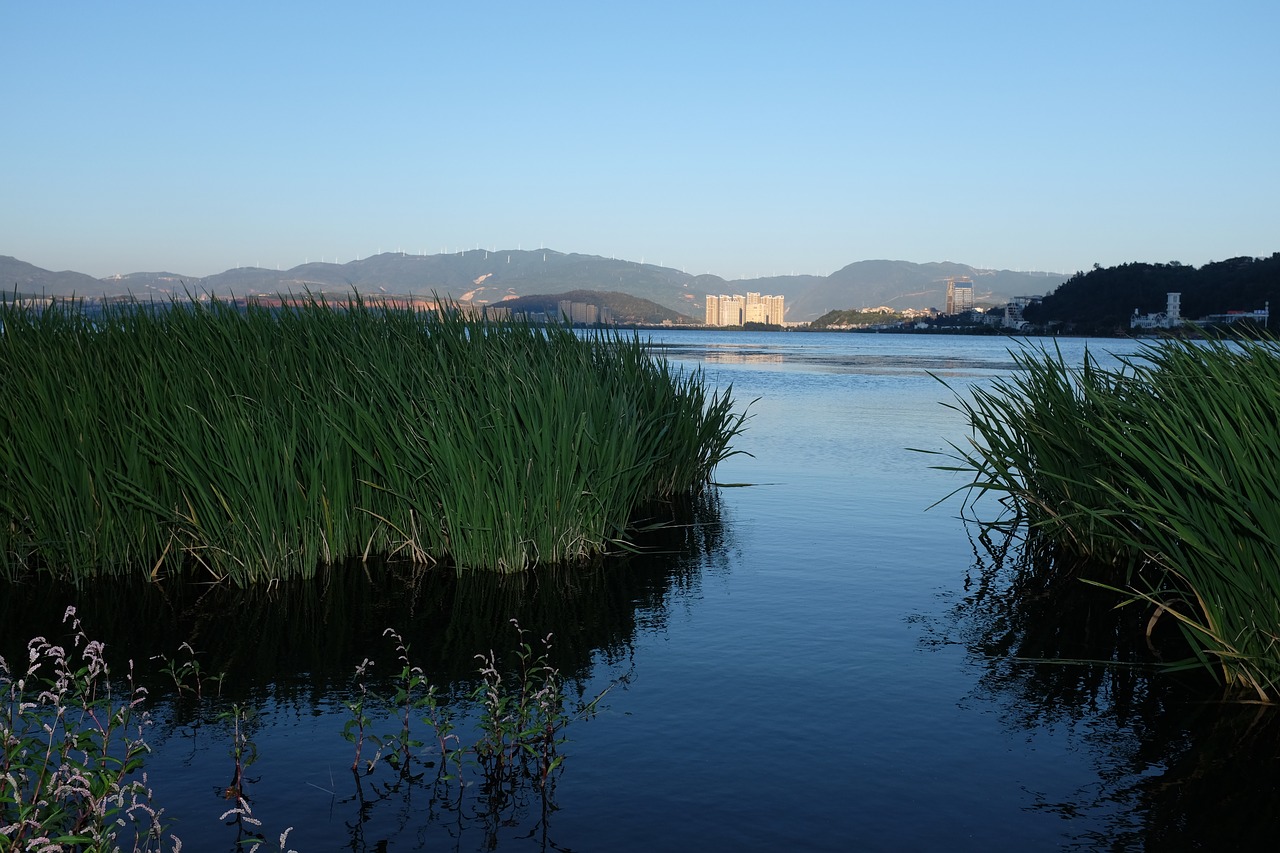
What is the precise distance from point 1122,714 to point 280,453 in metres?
7.50

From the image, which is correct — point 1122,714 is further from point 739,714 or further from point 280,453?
point 280,453

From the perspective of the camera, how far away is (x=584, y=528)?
11.6 m

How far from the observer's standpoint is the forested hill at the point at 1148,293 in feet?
382

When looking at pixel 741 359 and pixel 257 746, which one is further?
pixel 741 359

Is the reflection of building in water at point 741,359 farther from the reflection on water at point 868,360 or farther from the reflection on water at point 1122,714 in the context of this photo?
the reflection on water at point 1122,714

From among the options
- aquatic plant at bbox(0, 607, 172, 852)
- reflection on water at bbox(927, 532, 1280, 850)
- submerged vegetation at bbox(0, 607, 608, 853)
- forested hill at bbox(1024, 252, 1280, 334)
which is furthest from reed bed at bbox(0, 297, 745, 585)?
forested hill at bbox(1024, 252, 1280, 334)

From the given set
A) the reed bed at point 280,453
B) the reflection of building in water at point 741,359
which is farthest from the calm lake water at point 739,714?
the reflection of building in water at point 741,359

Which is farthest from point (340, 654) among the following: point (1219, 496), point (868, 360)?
point (868, 360)

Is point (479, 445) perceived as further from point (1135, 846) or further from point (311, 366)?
point (1135, 846)

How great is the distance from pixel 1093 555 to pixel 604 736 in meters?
7.17

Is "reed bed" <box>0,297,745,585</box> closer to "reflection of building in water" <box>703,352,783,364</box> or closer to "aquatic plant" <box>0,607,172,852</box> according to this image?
"aquatic plant" <box>0,607,172,852</box>

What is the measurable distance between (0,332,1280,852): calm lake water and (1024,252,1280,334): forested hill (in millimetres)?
113776

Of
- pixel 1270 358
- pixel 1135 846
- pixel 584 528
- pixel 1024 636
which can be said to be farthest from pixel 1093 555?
pixel 1135 846

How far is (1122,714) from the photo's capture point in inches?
289
